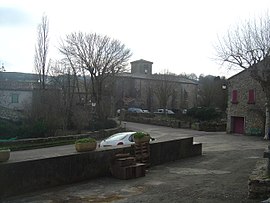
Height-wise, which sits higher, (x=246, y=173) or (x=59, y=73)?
(x=59, y=73)

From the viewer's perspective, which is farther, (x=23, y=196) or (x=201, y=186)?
(x=201, y=186)

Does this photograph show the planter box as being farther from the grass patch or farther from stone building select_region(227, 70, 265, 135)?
stone building select_region(227, 70, 265, 135)

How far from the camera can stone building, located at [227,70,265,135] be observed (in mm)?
35312

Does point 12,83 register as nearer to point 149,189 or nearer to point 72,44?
point 72,44

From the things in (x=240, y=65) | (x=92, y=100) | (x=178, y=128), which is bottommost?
(x=178, y=128)

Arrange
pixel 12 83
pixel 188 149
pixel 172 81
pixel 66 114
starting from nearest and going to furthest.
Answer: pixel 188 149 < pixel 66 114 < pixel 12 83 < pixel 172 81

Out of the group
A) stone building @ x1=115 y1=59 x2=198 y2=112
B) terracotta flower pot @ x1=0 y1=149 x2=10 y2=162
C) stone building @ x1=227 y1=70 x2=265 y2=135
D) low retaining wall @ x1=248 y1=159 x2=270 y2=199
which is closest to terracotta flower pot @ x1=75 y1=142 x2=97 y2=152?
terracotta flower pot @ x1=0 y1=149 x2=10 y2=162

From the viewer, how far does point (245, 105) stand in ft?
121

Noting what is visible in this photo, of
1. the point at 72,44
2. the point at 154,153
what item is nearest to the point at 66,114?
the point at 72,44

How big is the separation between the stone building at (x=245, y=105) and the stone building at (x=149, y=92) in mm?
29970

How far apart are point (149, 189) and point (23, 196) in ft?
10.9

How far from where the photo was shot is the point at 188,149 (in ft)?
55.3

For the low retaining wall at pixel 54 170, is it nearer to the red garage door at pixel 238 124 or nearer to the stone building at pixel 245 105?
the stone building at pixel 245 105

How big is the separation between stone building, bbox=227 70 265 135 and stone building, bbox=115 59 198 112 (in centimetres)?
2997
